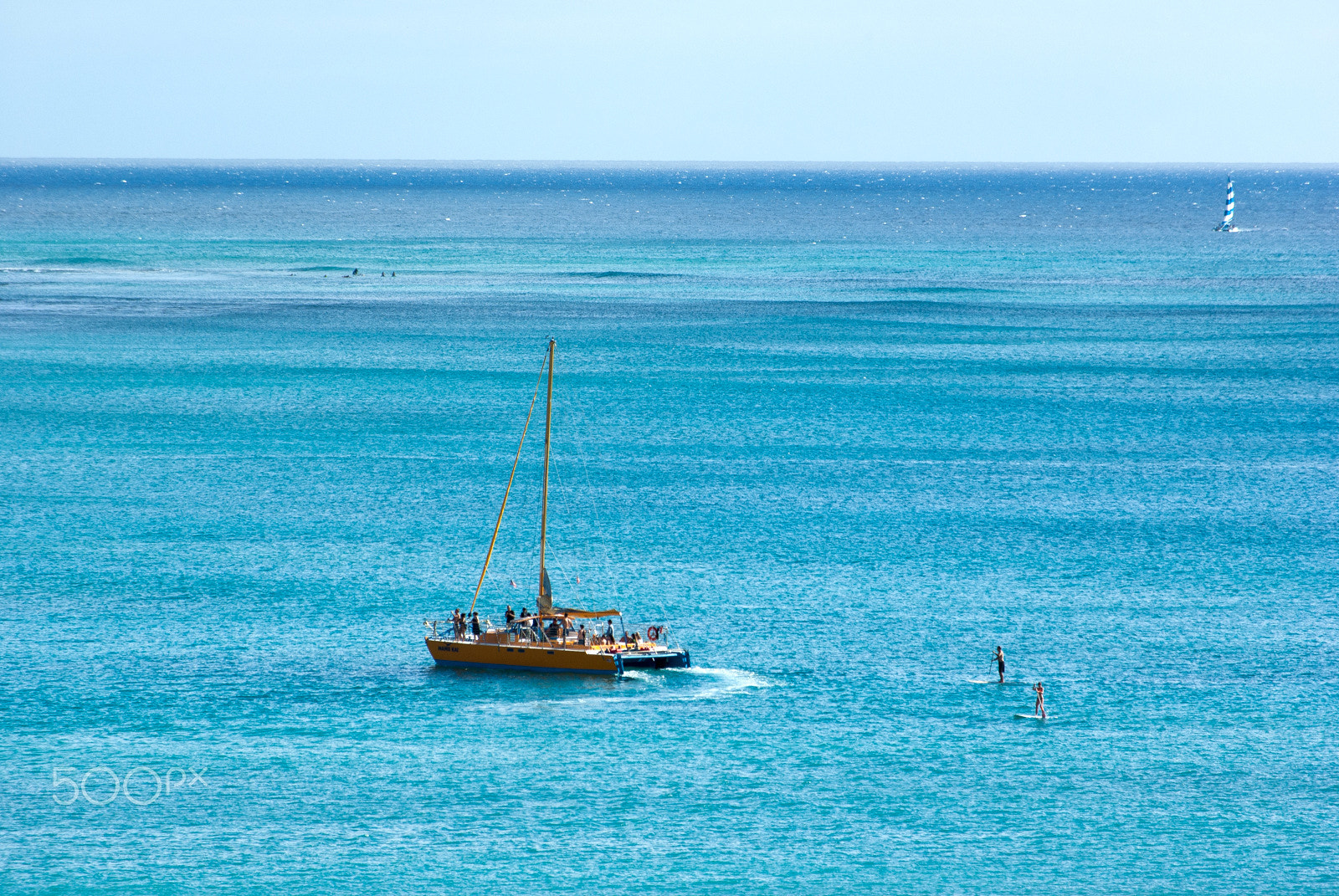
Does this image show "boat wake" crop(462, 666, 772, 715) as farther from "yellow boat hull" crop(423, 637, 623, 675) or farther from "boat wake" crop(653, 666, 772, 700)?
"yellow boat hull" crop(423, 637, 623, 675)

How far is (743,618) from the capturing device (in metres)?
72.6

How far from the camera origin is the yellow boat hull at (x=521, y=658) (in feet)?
→ 216

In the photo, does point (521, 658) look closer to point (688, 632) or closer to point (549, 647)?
point (549, 647)

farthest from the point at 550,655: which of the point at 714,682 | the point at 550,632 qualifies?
the point at 714,682

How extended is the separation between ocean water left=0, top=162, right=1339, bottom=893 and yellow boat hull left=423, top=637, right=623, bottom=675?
702 mm

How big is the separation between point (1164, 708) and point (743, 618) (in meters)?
18.7

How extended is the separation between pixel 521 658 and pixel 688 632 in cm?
766

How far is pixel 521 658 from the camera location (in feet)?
218

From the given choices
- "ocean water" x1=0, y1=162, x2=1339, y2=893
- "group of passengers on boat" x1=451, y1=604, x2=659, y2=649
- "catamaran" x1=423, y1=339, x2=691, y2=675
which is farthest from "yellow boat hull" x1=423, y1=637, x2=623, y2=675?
"ocean water" x1=0, y1=162, x2=1339, y2=893

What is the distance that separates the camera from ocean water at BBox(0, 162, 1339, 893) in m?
51.4

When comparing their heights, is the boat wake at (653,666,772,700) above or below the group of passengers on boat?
below

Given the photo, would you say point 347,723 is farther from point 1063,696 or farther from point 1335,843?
point 1335,843

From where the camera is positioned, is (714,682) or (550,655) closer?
(714,682)

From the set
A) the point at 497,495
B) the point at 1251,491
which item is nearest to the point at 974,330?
the point at 1251,491
